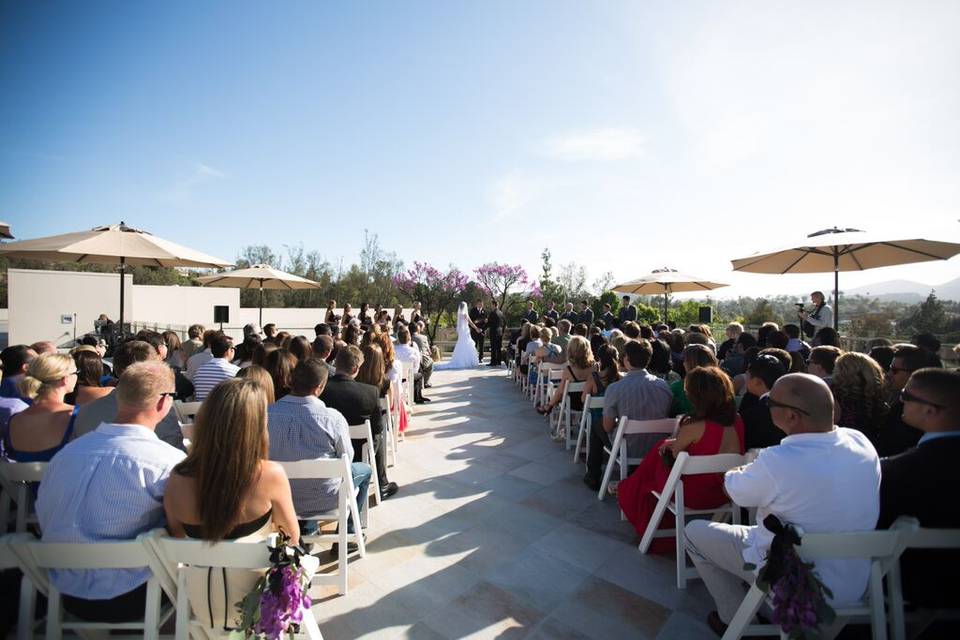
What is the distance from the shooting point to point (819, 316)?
688 cm

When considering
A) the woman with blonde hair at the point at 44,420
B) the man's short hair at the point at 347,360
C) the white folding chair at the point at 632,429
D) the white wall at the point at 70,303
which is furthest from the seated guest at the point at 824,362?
the white wall at the point at 70,303

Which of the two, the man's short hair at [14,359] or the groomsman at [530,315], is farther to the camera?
the groomsman at [530,315]

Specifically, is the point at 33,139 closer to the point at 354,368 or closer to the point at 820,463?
the point at 354,368

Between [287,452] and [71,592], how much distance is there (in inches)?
43.2

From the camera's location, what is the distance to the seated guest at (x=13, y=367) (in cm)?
321

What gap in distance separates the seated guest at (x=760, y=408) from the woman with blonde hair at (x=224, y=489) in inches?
117

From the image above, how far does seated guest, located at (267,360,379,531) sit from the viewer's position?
254cm

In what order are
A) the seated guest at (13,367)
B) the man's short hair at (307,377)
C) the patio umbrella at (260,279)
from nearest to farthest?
the man's short hair at (307,377) → the seated guest at (13,367) → the patio umbrella at (260,279)

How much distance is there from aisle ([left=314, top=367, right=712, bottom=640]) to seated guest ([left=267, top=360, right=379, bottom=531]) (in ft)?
1.85

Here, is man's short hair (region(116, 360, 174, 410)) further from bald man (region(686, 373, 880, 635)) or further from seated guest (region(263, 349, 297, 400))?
bald man (region(686, 373, 880, 635))

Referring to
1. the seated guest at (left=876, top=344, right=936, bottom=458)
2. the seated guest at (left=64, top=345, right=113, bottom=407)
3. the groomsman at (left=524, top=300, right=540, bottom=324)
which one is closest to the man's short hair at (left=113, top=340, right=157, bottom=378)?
the seated guest at (left=64, top=345, right=113, bottom=407)

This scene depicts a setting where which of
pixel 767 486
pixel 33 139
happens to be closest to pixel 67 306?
pixel 33 139

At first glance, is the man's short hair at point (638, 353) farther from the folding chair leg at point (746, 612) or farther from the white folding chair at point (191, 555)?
the white folding chair at point (191, 555)

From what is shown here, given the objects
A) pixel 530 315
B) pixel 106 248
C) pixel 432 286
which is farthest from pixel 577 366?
pixel 432 286
